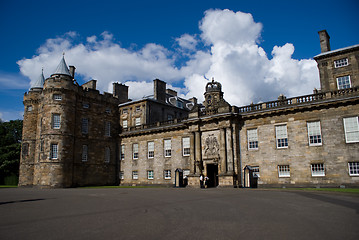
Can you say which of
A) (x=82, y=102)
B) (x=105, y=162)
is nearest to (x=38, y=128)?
(x=82, y=102)

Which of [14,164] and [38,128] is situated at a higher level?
[38,128]

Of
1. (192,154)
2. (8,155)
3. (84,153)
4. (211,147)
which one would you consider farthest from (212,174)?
(8,155)

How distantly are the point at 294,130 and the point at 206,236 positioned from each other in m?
22.6

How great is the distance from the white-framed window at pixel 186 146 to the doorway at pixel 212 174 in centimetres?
371

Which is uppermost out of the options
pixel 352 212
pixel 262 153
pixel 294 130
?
pixel 294 130

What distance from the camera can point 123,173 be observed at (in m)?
41.4

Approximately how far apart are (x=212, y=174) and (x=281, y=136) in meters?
8.93

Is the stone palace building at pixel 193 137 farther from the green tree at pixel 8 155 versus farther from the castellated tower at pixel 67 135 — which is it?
the green tree at pixel 8 155

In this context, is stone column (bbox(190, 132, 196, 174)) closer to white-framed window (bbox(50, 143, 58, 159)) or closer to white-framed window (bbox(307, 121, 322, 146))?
white-framed window (bbox(307, 121, 322, 146))

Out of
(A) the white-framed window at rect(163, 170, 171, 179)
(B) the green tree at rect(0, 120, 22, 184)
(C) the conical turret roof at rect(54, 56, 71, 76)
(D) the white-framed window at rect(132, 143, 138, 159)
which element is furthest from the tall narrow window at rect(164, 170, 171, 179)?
(B) the green tree at rect(0, 120, 22, 184)

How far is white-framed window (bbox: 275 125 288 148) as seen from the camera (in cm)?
2739

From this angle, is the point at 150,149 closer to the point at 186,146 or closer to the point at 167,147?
the point at 167,147

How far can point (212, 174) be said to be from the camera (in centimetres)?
3194

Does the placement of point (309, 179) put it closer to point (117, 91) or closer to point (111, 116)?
point (111, 116)
